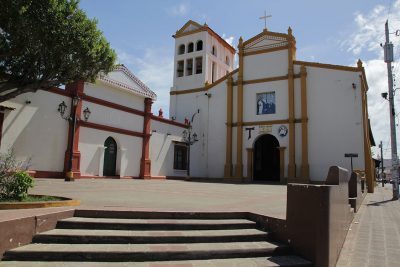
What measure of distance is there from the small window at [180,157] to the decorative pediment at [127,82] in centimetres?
488

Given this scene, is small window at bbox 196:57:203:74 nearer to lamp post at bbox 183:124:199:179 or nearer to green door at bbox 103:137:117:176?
lamp post at bbox 183:124:199:179

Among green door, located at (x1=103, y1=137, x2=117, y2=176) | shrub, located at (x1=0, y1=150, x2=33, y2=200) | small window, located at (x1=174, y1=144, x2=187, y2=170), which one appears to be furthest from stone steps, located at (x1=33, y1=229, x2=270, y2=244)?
small window, located at (x1=174, y1=144, x2=187, y2=170)

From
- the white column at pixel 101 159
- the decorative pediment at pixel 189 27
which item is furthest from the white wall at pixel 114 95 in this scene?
the decorative pediment at pixel 189 27

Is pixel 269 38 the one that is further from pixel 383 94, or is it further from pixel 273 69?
pixel 383 94

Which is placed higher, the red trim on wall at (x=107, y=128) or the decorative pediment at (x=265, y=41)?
the decorative pediment at (x=265, y=41)

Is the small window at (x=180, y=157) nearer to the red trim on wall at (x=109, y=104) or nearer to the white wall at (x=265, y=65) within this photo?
the red trim on wall at (x=109, y=104)

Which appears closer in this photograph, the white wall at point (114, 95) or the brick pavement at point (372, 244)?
the brick pavement at point (372, 244)

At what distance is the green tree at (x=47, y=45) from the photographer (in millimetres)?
8977

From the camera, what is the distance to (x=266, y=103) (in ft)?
84.5

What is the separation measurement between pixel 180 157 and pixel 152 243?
70.7 feet

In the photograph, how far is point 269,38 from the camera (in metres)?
26.5

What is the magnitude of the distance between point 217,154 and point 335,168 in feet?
72.6

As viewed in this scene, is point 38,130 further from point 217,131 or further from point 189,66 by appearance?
point 189,66

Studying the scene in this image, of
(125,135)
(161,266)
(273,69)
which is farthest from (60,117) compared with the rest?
(273,69)
